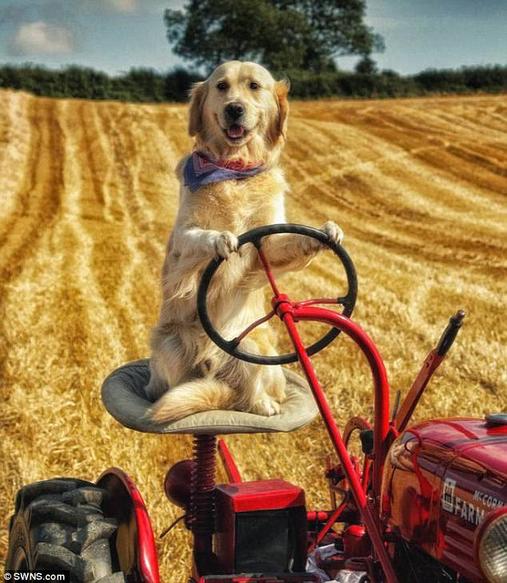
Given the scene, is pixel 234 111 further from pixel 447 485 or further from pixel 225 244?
pixel 447 485

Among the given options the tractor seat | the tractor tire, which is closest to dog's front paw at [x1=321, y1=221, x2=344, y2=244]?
the tractor seat

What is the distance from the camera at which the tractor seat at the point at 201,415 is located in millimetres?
3207

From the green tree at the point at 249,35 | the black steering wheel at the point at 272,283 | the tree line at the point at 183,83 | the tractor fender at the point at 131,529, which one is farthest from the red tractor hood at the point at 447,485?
the green tree at the point at 249,35

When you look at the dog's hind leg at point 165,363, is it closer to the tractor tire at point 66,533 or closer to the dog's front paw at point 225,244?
the tractor tire at point 66,533

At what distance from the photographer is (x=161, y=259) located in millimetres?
12078

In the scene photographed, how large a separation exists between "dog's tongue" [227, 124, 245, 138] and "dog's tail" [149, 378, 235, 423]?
3.15ft

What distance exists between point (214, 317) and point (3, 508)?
188 cm

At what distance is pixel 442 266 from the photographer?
11.9m

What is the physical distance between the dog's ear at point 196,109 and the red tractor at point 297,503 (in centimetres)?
81

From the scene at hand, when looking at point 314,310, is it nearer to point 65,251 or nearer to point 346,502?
point 346,502

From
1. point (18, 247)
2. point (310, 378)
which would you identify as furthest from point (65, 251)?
point (310, 378)

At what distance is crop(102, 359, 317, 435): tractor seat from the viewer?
3.21 meters

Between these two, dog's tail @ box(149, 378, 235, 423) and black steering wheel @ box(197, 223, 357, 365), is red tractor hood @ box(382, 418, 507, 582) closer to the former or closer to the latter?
black steering wheel @ box(197, 223, 357, 365)

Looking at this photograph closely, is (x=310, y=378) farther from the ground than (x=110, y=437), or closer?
farther from the ground
